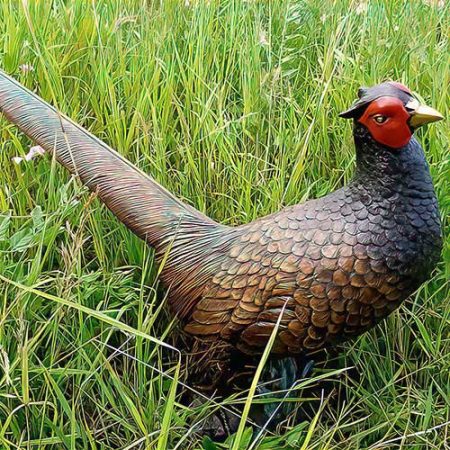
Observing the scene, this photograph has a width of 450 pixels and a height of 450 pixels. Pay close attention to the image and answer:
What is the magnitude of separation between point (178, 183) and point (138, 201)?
24 centimetres

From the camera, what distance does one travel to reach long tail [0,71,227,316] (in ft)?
4.21

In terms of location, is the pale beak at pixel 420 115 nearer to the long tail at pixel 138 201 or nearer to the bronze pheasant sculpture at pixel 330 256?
the bronze pheasant sculpture at pixel 330 256

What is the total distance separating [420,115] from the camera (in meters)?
1.12

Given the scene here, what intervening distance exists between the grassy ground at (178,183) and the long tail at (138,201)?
0.20ft

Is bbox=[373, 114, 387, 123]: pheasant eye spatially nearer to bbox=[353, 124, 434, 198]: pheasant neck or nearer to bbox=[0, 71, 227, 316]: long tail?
bbox=[353, 124, 434, 198]: pheasant neck

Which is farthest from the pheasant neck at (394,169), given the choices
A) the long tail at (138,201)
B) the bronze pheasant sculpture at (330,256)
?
the long tail at (138,201)

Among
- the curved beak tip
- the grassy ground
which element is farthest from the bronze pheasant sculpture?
the grassy ground

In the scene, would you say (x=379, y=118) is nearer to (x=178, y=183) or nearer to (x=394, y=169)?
(x=394, y=169)

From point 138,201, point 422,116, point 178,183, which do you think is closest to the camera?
point 422,116

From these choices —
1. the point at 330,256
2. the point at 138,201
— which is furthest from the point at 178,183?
the point at 330,256

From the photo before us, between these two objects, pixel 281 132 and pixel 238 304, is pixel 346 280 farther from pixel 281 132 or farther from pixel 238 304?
pixel 281 132

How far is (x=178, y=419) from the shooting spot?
1.18 metres

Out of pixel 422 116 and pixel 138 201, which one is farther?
pixel 138 201

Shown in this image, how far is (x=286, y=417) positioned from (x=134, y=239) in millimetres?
451
